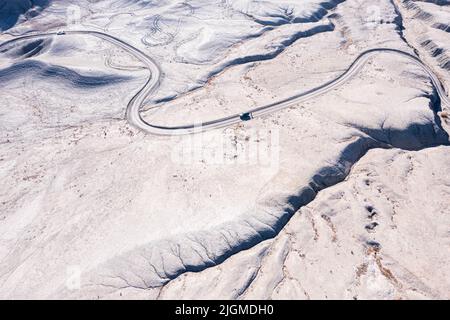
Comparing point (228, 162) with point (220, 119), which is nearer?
point (228, 162)

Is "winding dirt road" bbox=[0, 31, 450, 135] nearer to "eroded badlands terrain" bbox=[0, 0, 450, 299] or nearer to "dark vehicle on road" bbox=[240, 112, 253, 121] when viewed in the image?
"dark vehicle on road" bbox=[240, 112, 253, 121]

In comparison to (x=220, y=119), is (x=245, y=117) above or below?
below

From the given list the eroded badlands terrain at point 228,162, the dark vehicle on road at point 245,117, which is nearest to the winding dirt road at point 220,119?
the dark vehicle on road at point 245,117

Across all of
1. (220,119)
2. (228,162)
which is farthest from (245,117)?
(228,162)

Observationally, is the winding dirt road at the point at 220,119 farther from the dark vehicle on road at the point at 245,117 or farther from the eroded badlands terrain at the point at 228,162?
the eroded badlands terrain at the point at 228,162

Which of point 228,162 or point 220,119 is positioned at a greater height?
point 220,119

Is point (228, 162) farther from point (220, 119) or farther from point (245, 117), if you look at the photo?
point (245, 117)

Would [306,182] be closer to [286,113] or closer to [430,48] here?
[286,113]


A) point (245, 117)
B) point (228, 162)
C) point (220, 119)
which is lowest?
point (228, 162)

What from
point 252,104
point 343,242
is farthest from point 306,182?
point 252,104
